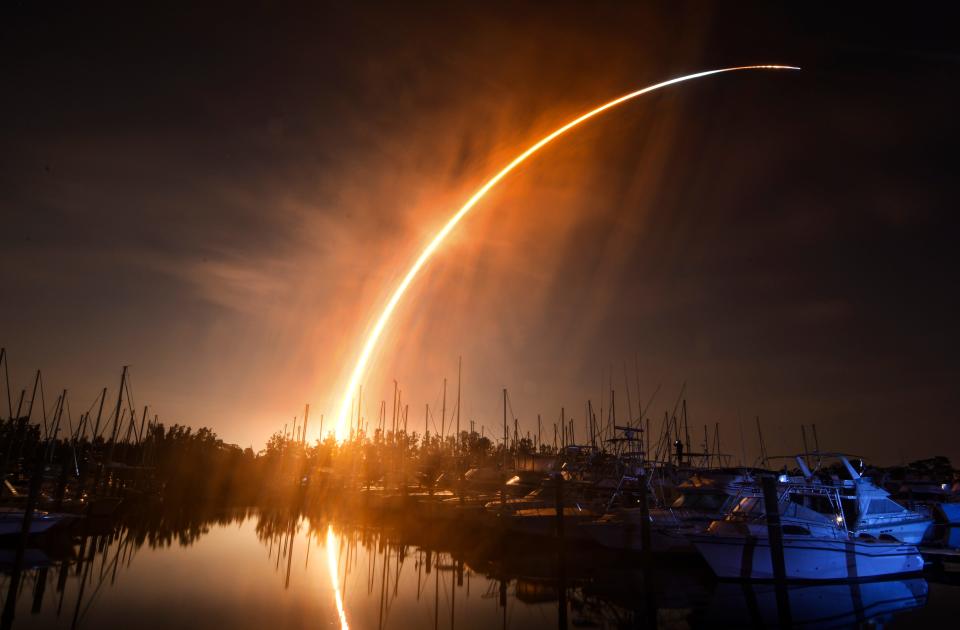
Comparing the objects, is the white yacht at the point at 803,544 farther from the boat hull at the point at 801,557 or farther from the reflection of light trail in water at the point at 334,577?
the reflection of light trail in water at the point at 334,577

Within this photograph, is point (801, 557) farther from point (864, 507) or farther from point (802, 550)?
point (864, 507)

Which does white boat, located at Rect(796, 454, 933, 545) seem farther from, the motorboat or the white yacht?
the motorboat

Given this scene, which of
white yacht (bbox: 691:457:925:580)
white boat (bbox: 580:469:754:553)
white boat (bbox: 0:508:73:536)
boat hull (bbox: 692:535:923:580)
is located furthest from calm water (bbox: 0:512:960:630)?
white boat (bbox: 0:508:73:536)

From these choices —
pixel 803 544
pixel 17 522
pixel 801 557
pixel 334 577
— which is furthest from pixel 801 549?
pixel 17 522

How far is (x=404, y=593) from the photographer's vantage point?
814 inches

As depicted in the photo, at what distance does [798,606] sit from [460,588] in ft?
38.3

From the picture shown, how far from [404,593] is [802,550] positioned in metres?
14.9

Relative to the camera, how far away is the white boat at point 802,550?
21.4m

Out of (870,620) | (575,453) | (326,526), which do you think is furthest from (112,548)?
(870,620)

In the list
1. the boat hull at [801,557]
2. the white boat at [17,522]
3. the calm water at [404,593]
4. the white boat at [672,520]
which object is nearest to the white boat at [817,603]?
the calm water at [404,593]

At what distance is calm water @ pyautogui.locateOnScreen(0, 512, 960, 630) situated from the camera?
1702 centimetres

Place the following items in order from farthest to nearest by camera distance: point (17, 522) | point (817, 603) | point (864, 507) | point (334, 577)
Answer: point (17, 522)
point (864, 507)
point (334, 577)
point (817, 603)

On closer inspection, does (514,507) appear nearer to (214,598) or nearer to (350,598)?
(350,598)

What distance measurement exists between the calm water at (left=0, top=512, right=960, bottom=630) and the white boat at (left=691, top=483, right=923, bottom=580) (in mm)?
639
